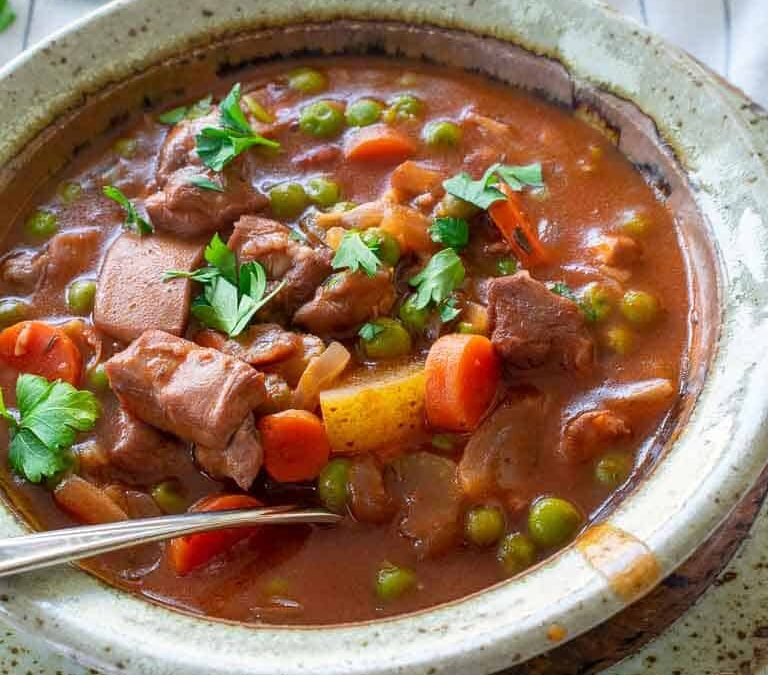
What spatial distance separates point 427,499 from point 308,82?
218cm

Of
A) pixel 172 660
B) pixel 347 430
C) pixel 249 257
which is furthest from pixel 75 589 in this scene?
pixel 249 257

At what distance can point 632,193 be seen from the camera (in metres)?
4.23

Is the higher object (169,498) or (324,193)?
(324,193)

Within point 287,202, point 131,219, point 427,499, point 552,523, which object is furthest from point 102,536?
point 287,202

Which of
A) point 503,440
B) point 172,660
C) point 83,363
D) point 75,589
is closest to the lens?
point 172,660

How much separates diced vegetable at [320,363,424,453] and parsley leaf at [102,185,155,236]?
115cm

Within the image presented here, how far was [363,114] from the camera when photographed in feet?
14.8

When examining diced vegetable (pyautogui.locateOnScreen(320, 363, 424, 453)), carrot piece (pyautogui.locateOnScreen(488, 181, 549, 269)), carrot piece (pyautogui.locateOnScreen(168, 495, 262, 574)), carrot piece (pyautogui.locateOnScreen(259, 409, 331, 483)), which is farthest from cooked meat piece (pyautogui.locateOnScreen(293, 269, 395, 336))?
carrot piece (pyautogui.locateOnScreen(168, 495, 262, 574))

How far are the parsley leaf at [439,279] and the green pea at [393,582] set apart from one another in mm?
992

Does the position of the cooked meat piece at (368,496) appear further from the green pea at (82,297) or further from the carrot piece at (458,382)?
the green pea at (82,297)

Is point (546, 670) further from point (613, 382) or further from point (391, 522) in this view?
point (613, 382)

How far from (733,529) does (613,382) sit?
25.7 inches

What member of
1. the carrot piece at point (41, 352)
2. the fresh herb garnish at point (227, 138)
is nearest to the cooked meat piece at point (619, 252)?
the fresh herb garnish at point (227, 138)

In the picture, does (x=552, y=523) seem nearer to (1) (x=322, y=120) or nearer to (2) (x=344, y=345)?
(2) (x=344, y=345)
